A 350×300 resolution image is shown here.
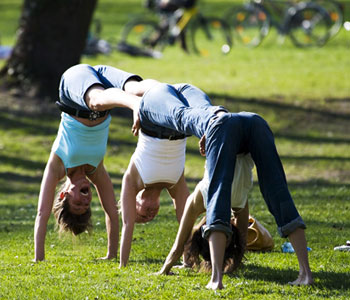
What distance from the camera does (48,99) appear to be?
18578 millimetres

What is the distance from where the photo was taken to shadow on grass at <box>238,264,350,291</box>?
5845 millimetres

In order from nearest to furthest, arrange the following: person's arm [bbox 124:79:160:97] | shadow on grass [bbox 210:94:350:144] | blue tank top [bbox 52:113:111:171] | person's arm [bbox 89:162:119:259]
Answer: person's arm [bbox 124:79:160:97] < blue tank top [bbox 52:113:111:171] < person's arm [bbox 89:162:119:259] < shadow on grass [bbox 210:94:350:144]

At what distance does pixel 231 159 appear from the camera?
557 cm

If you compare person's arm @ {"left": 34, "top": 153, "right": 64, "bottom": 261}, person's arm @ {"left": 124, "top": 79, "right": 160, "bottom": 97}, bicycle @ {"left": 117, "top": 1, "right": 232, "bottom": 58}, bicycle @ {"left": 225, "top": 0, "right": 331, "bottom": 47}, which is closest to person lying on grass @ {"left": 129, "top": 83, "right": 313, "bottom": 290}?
person's arm @ {"left": 124, "top": 79, "right": 160, "bottom": 97}

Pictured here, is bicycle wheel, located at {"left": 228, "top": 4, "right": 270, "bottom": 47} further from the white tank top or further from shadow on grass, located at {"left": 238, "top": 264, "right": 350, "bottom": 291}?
shadow on grass, located at {"left": 238, "top": 264, "right": 350, "bottom": 291}

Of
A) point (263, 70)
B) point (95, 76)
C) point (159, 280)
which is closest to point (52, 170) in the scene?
point (95, 76)

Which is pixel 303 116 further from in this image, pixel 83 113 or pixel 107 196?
pixel 83 113

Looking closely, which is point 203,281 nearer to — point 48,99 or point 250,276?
point 250,276

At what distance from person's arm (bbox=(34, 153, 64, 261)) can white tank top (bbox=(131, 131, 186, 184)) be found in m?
0.97

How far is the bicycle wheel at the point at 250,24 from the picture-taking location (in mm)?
25922

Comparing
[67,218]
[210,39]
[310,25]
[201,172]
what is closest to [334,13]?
[310,25]

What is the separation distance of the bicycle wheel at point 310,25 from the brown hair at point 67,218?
783 inches

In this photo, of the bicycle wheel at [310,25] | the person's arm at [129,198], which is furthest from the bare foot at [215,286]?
the bicycle wheel at [310,25]

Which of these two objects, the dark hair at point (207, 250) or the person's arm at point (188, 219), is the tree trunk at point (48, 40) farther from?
the person's arm at point (188, 219)
